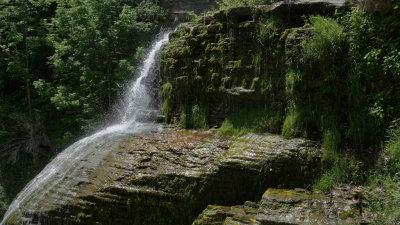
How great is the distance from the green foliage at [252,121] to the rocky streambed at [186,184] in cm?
34

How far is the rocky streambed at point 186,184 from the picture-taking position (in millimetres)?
4477

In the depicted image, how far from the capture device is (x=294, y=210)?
3.72m

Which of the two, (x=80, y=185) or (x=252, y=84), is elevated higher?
(x=252, y=84)

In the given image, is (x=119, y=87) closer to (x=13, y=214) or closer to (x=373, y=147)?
(x=13, y=214)

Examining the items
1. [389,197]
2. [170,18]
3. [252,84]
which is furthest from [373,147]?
[170,18]

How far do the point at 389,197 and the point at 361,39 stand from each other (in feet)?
8.44

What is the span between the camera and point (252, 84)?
5.82 metres

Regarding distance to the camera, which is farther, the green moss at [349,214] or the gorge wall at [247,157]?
the gorge wall at [247,157]

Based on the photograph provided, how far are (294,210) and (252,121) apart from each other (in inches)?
87.3

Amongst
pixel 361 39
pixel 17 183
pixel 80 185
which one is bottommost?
pixel 17 183

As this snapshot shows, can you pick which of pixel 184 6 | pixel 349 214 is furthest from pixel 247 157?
pixel 184 6

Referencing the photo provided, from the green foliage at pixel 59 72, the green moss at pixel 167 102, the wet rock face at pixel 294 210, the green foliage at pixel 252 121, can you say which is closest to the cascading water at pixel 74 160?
the green moss at pixel 167 102

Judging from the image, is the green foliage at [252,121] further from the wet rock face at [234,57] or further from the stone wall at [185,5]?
the stone wall at [185,5]

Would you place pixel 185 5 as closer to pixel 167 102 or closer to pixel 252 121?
pixel 167 102
